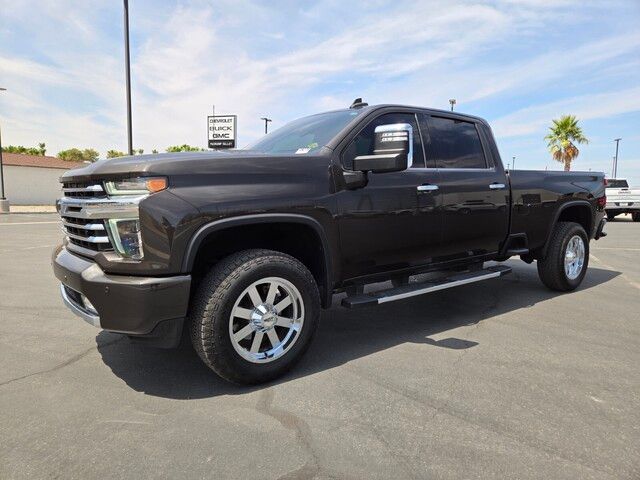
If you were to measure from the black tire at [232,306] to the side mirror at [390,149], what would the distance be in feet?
2.86

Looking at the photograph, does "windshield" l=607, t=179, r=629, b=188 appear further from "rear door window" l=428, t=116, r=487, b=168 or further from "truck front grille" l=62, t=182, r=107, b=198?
"truck front grille" l=62, t=182, r=107, b=198

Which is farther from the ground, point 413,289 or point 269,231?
point 269,231

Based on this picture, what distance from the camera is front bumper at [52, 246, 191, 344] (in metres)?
2.51

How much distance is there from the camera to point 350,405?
8.72ft

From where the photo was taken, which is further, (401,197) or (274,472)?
(401,197)

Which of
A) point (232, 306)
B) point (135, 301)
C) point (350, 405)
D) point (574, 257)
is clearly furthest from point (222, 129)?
point (350, 405)

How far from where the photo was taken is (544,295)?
5426mm

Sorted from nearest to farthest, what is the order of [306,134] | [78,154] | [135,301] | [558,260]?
[135,301]
[306,134]
[558,260]
[78,154]

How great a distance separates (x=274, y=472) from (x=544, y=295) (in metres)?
4.45

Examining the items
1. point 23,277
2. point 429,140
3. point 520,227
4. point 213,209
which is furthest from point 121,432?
point 23,277

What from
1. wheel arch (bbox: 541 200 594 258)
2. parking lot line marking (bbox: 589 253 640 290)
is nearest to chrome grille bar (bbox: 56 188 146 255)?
wheel arch (bbox: 541 200 594 258)

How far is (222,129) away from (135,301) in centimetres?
2413

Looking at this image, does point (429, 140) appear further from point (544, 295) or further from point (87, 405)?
point (87, 405)

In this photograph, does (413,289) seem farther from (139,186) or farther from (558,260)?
(558,260)
